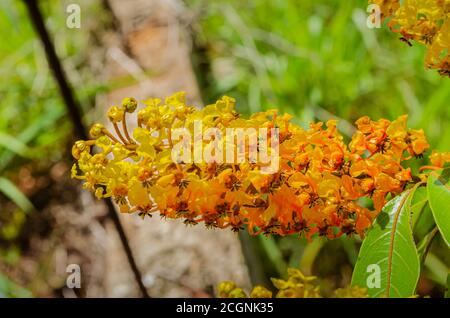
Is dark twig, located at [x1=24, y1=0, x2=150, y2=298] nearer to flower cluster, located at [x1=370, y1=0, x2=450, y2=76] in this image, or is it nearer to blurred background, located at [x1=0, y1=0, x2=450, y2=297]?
flower cluster, located at [x1=370, y1=0, x2=450, y2=76]

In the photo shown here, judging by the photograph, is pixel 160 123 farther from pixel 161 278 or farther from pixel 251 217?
pixel 161 278

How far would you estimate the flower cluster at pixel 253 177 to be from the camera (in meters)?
0.78

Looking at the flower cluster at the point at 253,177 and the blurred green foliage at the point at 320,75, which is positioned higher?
the blurred green foliage at the point at 320,75

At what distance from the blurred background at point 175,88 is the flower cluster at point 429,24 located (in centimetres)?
123

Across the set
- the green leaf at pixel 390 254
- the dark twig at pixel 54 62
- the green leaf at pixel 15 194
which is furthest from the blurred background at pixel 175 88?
the green leaf at pixel 390 254

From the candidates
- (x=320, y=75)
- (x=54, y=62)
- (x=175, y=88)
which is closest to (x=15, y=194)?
(x=175, y=88)

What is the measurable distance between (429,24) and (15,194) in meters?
1.95

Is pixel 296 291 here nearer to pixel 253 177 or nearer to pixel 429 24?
pixel 253 177

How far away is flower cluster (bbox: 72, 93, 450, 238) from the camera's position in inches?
30.5

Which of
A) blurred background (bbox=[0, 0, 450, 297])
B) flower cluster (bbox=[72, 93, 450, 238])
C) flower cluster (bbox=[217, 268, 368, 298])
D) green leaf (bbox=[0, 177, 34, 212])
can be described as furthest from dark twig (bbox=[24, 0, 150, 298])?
green leaf (bbox=[0, 177, 34, 212])

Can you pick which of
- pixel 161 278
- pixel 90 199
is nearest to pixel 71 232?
pixel 90 199

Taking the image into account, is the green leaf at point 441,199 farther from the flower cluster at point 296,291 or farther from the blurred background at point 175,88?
the blurred background at point 175,88

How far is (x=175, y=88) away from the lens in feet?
7.48

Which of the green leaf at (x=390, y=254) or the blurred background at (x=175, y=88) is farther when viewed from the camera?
the blurred background at (x=175, y=88)
